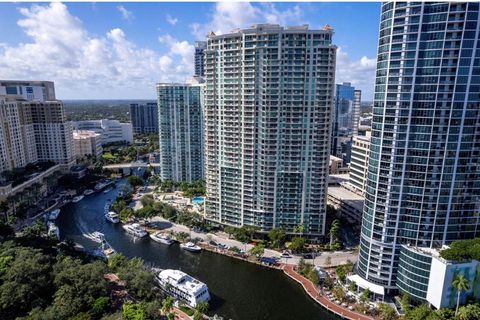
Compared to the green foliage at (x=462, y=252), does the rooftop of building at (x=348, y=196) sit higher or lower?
lower

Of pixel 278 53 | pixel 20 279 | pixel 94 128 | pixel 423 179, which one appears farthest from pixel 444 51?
pixel 94 128

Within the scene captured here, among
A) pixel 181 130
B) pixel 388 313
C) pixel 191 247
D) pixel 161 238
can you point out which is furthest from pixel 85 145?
pixel 388 313

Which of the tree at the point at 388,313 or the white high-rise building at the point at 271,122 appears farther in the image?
the white high-rise building at the point at 271,122

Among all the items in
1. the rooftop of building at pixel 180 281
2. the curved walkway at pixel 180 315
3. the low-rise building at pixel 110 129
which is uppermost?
the low-rise building at pixel 110 129

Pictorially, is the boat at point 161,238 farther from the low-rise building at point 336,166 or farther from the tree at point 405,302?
the low-rise building at point 336,166

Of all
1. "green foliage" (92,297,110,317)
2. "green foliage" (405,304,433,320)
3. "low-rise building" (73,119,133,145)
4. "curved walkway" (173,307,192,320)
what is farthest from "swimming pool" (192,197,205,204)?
"low-rise building" (73,119,133,145)

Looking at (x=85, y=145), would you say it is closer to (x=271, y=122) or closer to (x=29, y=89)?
(x=29, y=89)

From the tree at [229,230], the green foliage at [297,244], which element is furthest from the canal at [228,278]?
the tree at [229,230]

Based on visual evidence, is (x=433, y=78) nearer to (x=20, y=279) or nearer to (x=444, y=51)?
(x=444, y=51)
